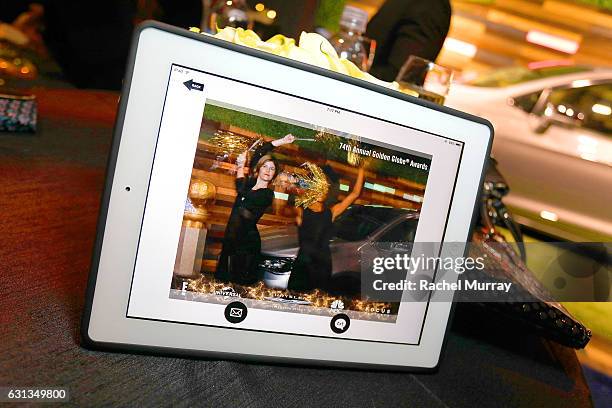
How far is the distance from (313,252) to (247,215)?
71 millimetres

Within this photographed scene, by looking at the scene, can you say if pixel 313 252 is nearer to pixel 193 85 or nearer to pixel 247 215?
pixel 247 215

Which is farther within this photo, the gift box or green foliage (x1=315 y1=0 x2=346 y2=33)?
green foliage (x1=315 y1=0 x2=346 y2=33)

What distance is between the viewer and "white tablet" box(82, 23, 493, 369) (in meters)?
0.43

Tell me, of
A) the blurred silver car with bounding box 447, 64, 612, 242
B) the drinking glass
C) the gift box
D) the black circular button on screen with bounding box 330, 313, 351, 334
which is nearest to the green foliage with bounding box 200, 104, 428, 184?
A: the black circular button on screen with bounding box 330, 313, 351, 334

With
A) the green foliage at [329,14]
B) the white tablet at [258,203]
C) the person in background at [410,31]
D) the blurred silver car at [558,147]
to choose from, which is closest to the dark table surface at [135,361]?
the white tablet at [258,203]

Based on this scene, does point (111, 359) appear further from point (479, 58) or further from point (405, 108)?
point (479, 58)

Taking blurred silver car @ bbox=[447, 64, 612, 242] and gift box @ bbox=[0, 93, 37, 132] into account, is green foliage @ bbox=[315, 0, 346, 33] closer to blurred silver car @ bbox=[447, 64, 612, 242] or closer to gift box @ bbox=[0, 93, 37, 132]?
blurred silver car @ bbox=[447, 64, 612, 242]

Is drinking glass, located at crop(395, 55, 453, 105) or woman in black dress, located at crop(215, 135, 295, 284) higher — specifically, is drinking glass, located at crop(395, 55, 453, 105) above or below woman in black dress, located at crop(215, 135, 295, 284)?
above

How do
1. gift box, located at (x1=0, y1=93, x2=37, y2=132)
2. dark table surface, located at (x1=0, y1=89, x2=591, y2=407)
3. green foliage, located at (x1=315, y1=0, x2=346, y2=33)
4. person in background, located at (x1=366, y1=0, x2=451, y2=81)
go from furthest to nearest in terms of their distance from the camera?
green foliage, located at (x1=315, y1=0, x2=346, y2=33) < person in background, located at (x1=366, y1=0, x2=451, y2=81) < gift box, located at (x1=0, y1=93, x2=37, y2=132) < dark table surface, located at (x1=0, y1=89, x2=591, y2=407)

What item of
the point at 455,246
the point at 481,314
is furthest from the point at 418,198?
the point at 481,314

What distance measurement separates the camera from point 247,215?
1.50 ft

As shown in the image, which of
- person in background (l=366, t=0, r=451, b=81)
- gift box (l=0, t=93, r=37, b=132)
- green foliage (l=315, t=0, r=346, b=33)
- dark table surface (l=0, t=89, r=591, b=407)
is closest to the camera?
dark table surface (l=0, t=89, r=591, b=407)

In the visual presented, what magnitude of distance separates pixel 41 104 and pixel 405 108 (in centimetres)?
103

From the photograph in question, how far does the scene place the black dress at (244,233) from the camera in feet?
1.49
